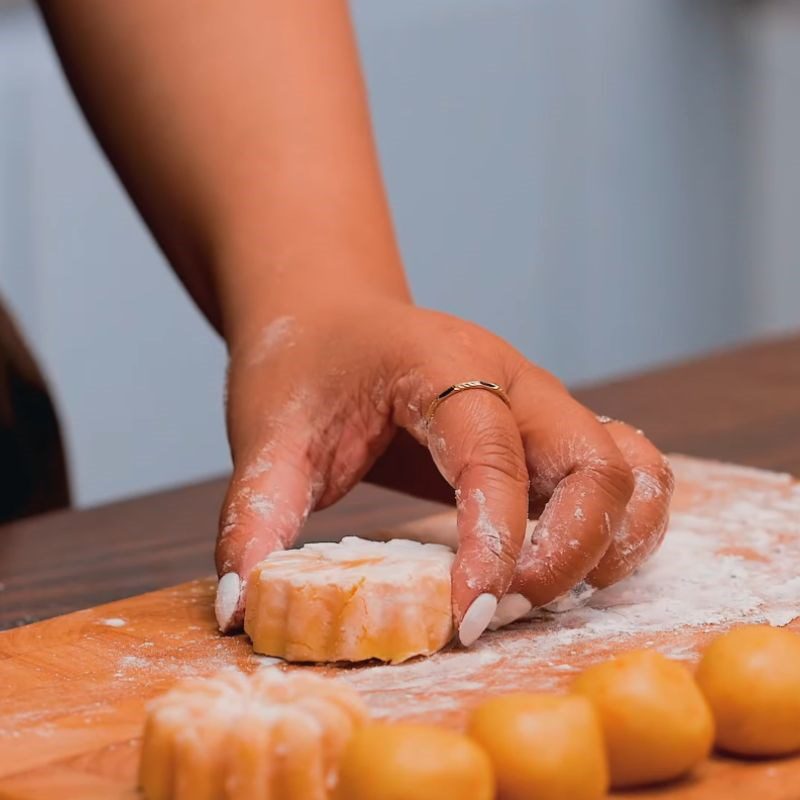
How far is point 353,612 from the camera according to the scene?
37.6 inches

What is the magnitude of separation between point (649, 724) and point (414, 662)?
0.26m

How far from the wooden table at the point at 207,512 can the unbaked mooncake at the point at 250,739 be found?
0.39 meters

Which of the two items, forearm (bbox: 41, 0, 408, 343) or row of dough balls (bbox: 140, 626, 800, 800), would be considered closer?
row of dough balls (bbox: 140, 626, 800, 800)

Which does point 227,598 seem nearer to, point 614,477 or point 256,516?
point 256,516

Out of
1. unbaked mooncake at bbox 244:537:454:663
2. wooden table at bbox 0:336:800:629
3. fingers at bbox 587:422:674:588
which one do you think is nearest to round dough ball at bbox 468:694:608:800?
unbaked mooncake at bbox 244:537:454:663

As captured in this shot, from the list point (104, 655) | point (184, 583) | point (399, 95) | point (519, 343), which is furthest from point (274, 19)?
point (519, 343)

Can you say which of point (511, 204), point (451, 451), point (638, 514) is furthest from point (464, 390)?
point (511, 204)

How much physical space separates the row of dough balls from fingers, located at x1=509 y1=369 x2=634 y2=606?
8.3 inches

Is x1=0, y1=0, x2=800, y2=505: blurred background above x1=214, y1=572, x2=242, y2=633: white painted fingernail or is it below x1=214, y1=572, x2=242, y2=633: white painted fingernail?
Answer: below

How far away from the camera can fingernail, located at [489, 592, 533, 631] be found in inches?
39.5

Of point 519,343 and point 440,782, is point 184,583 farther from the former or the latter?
point 519,343

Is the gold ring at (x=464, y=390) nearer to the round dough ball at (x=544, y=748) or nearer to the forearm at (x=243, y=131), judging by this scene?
the forearm at (x=243, y=131)

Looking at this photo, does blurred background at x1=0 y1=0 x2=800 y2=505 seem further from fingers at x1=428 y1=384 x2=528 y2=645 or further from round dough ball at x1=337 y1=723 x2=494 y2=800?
round dough ball at x1=337 y1=723 x2=494 y2=800

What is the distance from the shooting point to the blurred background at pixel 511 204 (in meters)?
2.97
